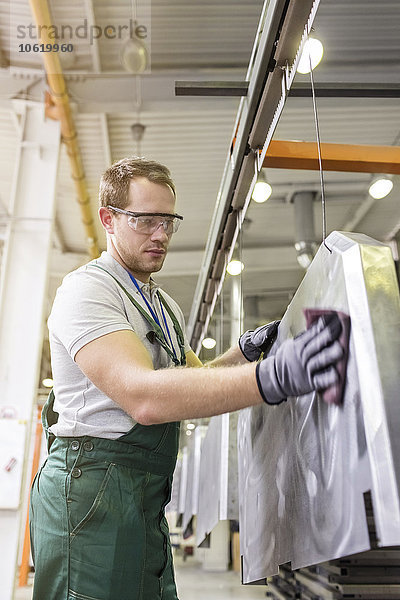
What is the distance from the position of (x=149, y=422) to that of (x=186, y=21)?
416 cm

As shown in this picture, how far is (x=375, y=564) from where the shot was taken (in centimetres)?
298

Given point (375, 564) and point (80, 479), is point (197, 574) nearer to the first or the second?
point (375, 564)

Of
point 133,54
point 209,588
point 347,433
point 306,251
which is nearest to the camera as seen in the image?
point 347,433

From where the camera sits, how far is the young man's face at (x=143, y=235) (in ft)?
5.33

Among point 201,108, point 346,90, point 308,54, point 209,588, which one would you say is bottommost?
point 209,588

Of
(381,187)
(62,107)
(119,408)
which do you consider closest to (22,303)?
(62,107)

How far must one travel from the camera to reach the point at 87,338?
1.26 meters

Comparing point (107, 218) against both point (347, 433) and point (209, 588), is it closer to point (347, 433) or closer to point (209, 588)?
point (347, 433)

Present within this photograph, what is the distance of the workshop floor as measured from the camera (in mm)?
6930

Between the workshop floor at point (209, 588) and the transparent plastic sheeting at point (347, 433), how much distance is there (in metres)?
6.24

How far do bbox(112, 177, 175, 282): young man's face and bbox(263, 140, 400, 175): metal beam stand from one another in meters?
0.65

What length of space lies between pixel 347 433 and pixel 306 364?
13 cm

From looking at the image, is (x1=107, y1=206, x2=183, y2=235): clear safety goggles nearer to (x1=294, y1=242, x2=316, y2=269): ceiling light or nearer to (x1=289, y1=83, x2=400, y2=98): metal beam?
(x1=289, y1=83, x2=400, y2=98): metal beam

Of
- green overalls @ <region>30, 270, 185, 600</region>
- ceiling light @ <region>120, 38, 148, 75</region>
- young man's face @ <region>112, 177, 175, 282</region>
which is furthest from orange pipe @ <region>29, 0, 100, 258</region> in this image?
green overalls @ <region>30, 270, 185, 600</region>
